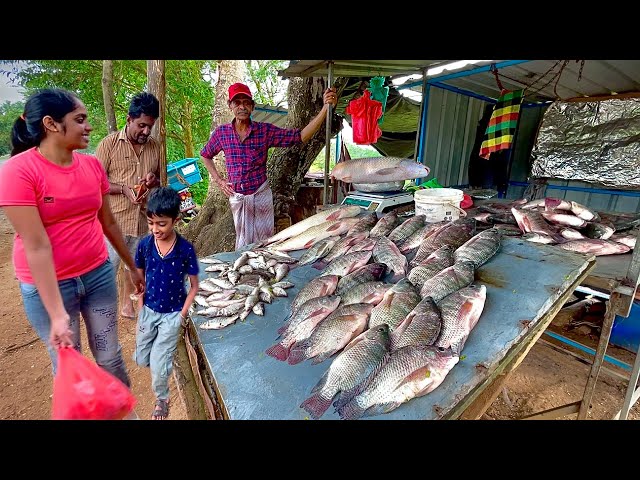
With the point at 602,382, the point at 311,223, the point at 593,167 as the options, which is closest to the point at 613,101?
the point at 593,167

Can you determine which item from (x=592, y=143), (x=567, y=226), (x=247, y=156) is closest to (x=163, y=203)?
(x=247, y=156)

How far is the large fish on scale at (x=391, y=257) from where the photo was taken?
99.3 inches

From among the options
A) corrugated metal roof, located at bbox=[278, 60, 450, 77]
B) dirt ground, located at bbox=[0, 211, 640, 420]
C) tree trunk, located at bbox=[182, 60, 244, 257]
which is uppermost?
corrugated metal roof, located at bbox=[278, 60, 450, 77]

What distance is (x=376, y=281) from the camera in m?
2.37

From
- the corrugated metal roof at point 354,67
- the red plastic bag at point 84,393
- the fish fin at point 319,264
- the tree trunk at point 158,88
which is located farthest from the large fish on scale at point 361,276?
the tree trunk at point 158,88

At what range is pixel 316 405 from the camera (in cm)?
150

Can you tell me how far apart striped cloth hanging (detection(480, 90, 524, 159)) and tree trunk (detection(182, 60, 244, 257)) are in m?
5.00

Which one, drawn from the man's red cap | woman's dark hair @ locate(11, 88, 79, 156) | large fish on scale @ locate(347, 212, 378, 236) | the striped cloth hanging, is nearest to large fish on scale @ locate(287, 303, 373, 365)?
large fish on scale @ locate(347, 212, 378, 236)

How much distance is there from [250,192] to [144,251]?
1982 millimetres

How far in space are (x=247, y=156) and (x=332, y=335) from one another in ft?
9.05

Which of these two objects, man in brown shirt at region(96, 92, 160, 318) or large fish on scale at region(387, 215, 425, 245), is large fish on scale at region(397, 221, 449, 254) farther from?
man in brown shirt at region(96, 92, 160, 318)

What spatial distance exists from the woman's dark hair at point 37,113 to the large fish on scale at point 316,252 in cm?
191

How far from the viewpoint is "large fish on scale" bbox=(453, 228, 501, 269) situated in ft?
8.01

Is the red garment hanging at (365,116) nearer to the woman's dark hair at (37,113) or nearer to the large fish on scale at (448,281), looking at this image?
the large fish on scale at (448,281)
